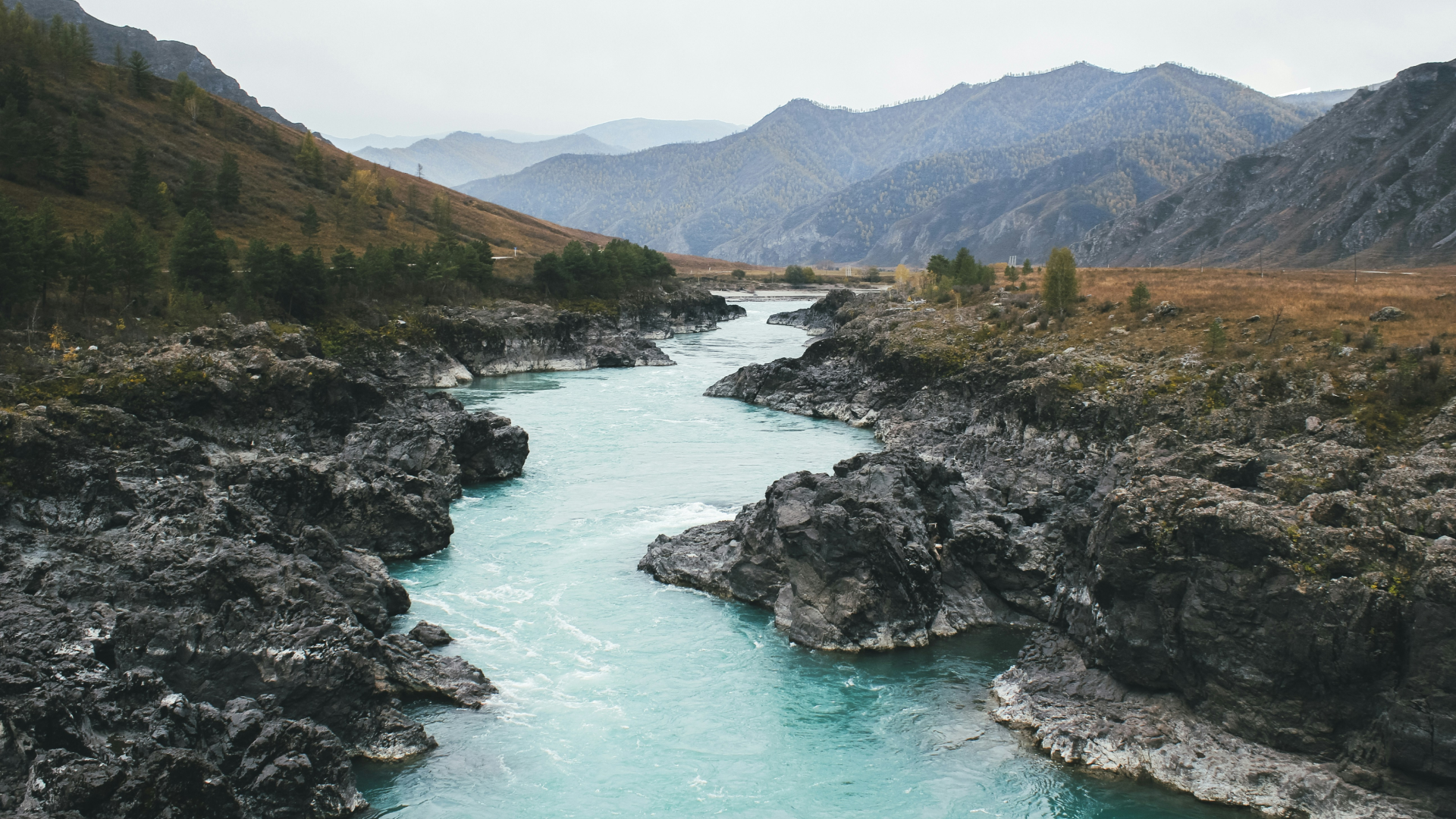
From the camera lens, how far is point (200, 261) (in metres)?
66.0

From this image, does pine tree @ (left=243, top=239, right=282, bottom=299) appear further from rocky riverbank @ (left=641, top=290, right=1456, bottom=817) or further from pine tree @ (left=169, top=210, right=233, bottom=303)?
rocky riverbank @ (left=641, top=290, right=1456, bottom=817)

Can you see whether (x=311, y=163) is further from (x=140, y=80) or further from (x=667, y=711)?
(x=667, y=711)

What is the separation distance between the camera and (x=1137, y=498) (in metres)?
23.3

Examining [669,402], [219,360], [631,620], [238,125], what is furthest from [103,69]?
[631,620]

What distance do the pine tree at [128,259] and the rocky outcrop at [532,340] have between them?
90.5ft

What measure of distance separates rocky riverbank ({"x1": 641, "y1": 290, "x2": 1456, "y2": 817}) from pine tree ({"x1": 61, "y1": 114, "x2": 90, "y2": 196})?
296 ft

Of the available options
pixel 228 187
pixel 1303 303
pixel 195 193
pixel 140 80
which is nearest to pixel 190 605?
pixel 1303 303

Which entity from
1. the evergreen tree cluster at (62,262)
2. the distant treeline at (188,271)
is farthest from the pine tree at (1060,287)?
the evergreen tree cluster at (62,262)

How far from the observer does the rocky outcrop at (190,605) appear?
54.9 feet

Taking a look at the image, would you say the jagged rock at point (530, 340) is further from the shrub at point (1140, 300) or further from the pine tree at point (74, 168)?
the shrub at point (1140, 300)

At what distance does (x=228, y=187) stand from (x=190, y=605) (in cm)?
10398

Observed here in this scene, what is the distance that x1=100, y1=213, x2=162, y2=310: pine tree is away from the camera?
5703 cm

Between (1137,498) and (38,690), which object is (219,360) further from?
(1137,498)

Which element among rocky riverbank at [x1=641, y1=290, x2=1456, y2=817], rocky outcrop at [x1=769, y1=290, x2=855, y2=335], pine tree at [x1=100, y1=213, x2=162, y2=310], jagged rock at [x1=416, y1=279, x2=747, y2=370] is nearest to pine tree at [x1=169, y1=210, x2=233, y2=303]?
pine tree at [x1=100, y1=213, x2=162, y2=310]
